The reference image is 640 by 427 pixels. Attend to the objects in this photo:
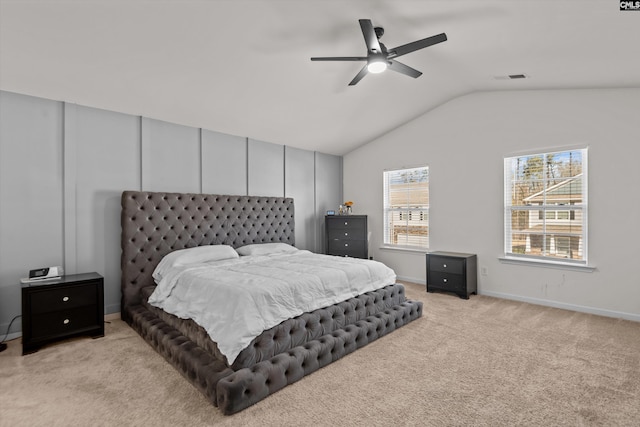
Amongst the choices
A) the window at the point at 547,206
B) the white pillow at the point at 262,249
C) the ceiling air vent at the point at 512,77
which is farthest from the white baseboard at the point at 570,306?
the white pillow at the point at 262,249

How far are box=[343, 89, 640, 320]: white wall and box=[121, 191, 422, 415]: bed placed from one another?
72.2 inches

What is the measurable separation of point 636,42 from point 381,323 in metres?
3.34

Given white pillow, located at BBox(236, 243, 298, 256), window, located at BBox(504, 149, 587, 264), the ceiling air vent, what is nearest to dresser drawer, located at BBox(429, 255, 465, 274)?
window, located at BBox(504, 149, 587, 264)

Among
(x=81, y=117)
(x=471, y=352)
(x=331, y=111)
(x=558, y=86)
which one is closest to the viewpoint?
(x=471, y=352)

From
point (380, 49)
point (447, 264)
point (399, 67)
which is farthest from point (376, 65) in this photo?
point (447, 264)

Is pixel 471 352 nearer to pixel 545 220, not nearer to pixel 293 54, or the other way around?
pixel 545 220

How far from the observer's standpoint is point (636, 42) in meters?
2.76

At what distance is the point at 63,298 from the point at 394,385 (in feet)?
10.6

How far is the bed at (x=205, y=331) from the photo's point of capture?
2.29 meters

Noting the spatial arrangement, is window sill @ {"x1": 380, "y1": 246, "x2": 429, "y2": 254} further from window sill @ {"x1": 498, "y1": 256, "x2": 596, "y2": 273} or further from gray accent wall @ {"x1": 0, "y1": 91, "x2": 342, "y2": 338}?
gray accent wall @ {"x1": 0, "y1": 91, "x2": 342, "y2": 338}

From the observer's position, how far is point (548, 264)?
4.36m

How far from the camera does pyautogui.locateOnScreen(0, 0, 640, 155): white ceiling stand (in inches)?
102

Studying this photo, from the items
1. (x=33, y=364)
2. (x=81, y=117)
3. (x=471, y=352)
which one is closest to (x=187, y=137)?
(x=81, y=117)

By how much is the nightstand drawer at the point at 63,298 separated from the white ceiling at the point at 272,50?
2063 mm
